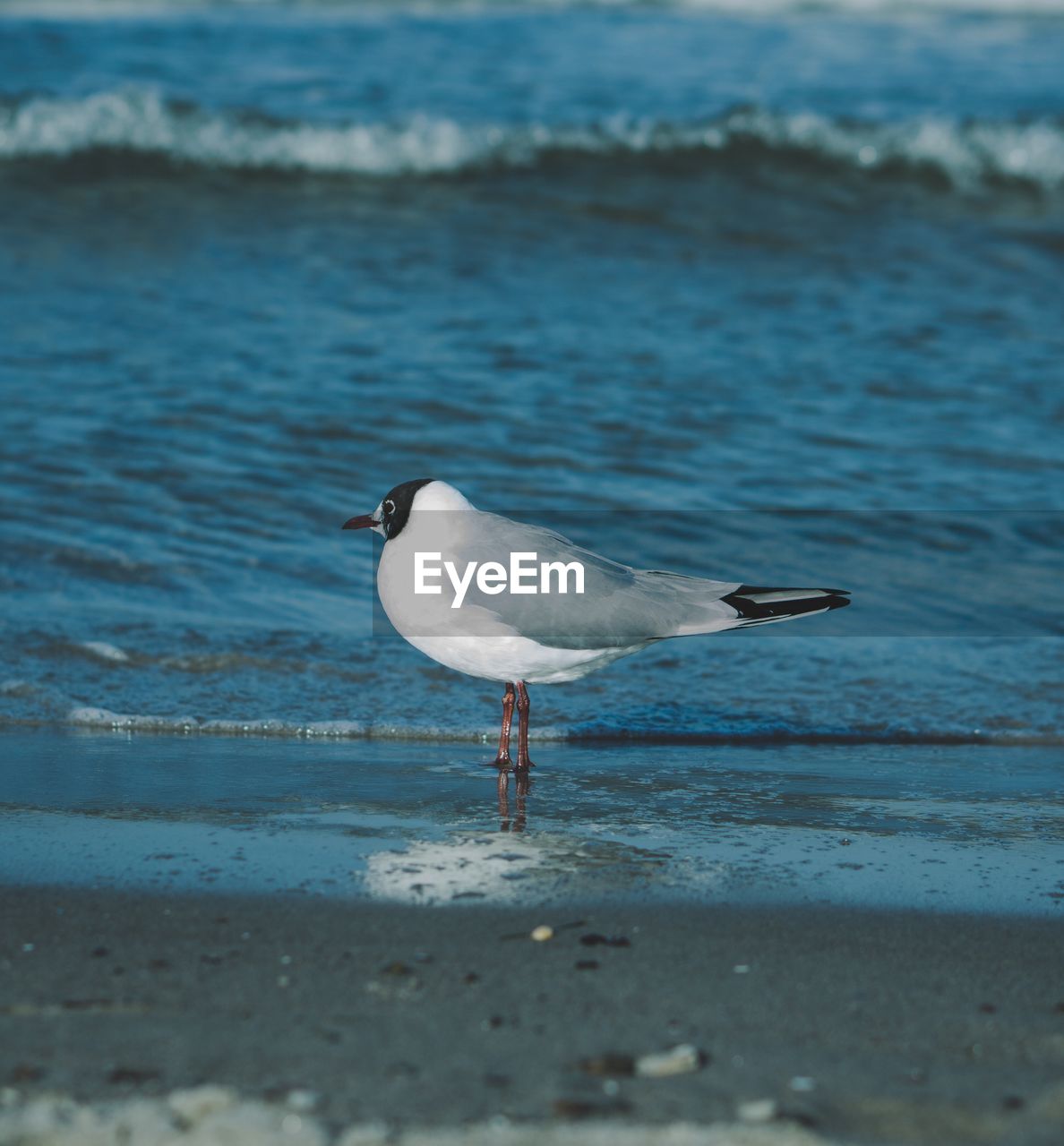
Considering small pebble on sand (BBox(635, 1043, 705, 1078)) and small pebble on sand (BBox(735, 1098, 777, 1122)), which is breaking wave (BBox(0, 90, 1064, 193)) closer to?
small pebble on sand (BBox(635, 1043, 705, 1078))

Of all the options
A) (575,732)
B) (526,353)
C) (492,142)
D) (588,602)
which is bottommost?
(575,732)

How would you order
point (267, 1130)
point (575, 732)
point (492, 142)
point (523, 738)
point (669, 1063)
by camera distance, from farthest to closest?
1. point (492, 142)
2. point (575, 732)
3. point (523, 738)
4. point (669, 1063)
5. point (267, 1130)

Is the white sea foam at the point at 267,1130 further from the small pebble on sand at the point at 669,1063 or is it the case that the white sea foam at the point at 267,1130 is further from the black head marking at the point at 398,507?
the black head marking at the point at 398,507

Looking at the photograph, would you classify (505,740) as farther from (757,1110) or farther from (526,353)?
(526,353)

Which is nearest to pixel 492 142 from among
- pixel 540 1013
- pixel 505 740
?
pixel 505 740

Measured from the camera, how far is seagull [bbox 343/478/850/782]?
12.6ft

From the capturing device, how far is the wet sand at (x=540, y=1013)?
220 cm

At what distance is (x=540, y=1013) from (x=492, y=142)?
10.7 meters

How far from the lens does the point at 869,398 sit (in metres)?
7.89

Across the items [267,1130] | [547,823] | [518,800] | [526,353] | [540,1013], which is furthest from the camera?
[526,353]

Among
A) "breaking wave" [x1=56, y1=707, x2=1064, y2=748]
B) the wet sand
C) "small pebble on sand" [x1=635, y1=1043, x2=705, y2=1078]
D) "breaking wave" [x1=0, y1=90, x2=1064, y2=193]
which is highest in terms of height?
"breaking wave" [x1=0, y1=90, x2=1064, y2=193]

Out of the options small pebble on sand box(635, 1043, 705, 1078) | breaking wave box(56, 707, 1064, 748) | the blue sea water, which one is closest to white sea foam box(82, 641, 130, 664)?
the blue sea water

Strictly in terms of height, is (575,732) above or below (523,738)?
below
